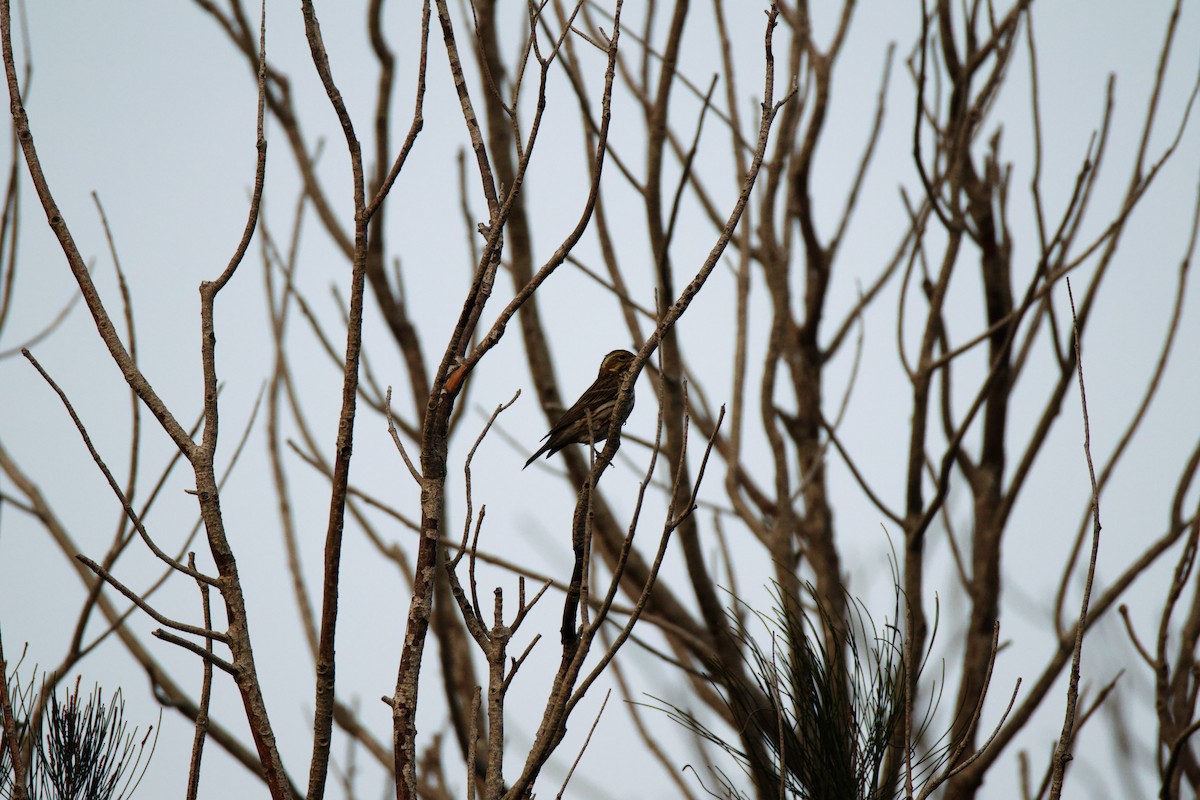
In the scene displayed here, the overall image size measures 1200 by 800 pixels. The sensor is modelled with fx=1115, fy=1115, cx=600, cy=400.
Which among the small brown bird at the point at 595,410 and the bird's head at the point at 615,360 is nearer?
the small brown bird at the point at 595,410

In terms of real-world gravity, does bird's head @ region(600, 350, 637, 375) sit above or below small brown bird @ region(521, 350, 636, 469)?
above

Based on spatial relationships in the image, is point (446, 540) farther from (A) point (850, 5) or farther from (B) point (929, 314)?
(A) point (850, 5)

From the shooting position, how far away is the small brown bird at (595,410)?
15.5ft

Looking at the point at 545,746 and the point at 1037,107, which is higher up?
the point at 1037,107

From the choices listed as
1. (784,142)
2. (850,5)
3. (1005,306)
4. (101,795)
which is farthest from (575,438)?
(101,795)

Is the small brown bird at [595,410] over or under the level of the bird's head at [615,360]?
under

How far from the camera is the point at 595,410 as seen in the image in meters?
5.57

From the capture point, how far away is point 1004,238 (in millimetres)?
4523

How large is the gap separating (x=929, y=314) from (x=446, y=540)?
198cm

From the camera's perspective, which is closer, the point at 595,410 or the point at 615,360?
the point at 595,410

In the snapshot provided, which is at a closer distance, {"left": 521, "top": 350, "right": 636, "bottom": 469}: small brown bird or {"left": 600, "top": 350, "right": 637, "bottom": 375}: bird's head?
{"left": 521, "top": 350, "right": 636, "bottom": 469}: small brown bird

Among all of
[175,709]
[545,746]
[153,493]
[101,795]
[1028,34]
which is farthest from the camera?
[1028,34]

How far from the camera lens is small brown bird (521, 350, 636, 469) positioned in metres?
4.71

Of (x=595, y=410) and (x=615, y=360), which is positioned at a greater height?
(x=615, y=360)
